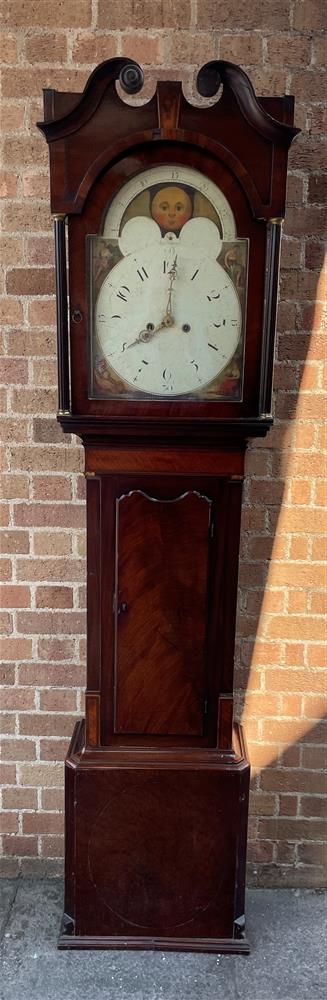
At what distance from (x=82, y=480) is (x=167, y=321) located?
0.57m

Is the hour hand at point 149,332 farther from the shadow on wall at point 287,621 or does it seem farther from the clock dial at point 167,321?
the shadow on wall at point 287,621

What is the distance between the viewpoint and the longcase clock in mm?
1414

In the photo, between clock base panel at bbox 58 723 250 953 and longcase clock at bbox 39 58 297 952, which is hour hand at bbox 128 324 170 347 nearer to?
longcase clock at bbox 39 58 297 952

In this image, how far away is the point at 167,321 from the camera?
1475 mm

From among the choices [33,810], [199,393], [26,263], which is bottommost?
[33,810]

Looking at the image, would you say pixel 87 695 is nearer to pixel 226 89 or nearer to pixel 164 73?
pixel 226 89

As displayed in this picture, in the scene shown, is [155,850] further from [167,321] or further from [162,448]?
[167,321]

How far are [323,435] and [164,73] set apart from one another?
937 mm

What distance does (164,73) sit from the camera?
Answer: 5.66ft

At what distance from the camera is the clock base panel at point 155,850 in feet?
5.63

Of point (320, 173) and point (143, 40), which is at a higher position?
point (143, 40)

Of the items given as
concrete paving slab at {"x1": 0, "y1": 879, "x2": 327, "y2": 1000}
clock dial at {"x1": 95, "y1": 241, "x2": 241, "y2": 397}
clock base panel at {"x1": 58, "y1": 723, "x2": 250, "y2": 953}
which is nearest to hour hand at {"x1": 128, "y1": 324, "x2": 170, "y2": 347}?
clock dial at {"x1": 95, "y1": 241, "x2": 241, "y2": 397}

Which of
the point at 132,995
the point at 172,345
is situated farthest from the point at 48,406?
the point at 132,995

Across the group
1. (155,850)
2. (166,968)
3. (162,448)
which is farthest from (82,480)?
(166,968)
